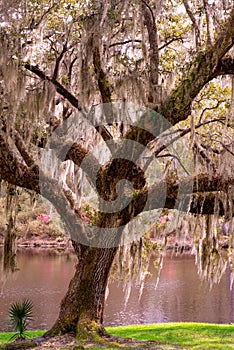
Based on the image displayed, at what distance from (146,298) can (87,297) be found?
990cm

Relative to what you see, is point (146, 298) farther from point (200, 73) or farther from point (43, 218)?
point (43, 218)

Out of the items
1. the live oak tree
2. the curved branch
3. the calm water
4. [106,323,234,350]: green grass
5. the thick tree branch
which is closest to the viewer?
the curved branch

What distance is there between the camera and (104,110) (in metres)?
7.22

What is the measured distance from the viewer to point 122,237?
7270 millimetres

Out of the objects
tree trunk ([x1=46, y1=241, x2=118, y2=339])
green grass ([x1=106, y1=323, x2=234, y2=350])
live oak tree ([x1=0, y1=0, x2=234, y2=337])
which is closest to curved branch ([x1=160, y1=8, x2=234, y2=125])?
live oak tree ([x1=0, y1=0, x2=234, y2=337])

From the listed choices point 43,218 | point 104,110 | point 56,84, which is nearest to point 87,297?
point 104,110

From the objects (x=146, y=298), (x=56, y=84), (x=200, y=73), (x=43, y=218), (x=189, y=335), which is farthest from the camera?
(x=43, y=218)

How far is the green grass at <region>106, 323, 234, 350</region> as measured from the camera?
6934 millimetres

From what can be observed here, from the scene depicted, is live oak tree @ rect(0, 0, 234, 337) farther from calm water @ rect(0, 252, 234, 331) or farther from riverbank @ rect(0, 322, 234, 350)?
calm water @ rect(0, 252, 234, 331)

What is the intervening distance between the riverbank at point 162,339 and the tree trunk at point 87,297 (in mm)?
212

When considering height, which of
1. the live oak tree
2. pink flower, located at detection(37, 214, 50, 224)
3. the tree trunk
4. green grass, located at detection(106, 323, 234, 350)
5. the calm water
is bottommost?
the calm water

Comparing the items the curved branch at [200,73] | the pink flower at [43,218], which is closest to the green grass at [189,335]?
the curved branch at [200,73]

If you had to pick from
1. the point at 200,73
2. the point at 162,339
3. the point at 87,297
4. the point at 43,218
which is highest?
the point at 200,73

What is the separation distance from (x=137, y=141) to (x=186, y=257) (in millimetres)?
23419
